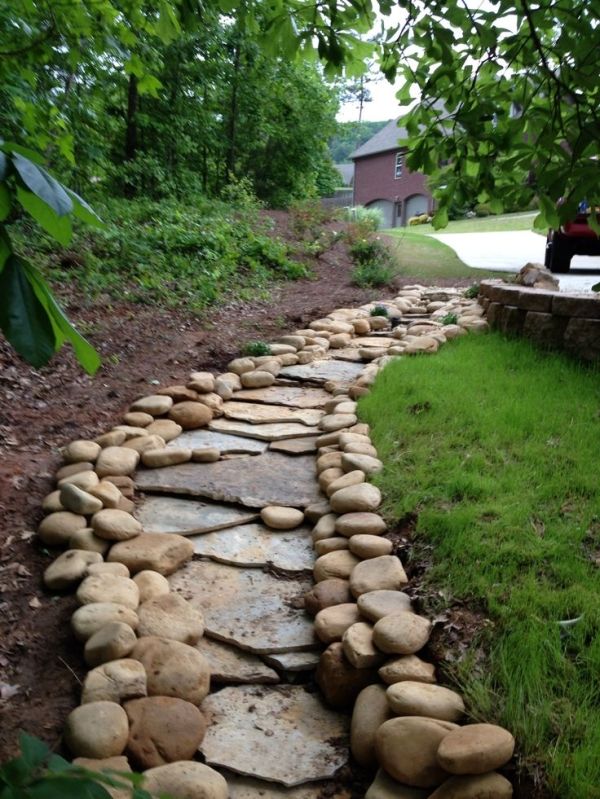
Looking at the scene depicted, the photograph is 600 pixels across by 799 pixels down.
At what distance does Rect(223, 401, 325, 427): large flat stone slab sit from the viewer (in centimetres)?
456

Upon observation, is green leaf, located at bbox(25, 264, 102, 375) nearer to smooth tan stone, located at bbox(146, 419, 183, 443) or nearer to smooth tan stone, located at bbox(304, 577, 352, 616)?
smooth tan stone, located at bbox(304, 577, 352, 616)

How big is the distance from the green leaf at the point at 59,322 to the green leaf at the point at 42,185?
0.09 meters

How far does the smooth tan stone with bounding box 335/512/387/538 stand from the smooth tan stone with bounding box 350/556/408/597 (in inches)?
8.3

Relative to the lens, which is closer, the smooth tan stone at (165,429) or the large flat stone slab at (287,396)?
the smooth tan stone at (165,429)

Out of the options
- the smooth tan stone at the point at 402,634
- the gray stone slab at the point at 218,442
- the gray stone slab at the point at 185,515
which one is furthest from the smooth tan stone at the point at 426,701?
the gray stone slab at the point at 218,442

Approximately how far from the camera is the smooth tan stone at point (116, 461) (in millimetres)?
3637

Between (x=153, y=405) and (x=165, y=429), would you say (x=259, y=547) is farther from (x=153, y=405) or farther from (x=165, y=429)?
(x=153, y=405)

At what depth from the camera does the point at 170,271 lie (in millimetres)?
7289

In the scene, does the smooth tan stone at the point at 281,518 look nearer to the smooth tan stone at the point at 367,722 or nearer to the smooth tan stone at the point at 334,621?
the smooth tan stone at the point at 334,621

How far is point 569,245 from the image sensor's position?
8.75 metres

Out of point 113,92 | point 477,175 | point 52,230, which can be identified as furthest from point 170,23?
point 113,92

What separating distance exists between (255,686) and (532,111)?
6.97 ft

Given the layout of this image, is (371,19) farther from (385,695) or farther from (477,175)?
(385,695)

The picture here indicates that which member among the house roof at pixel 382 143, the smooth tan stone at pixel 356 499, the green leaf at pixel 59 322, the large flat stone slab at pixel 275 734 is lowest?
the large flat stone slab at pixel 275 734
